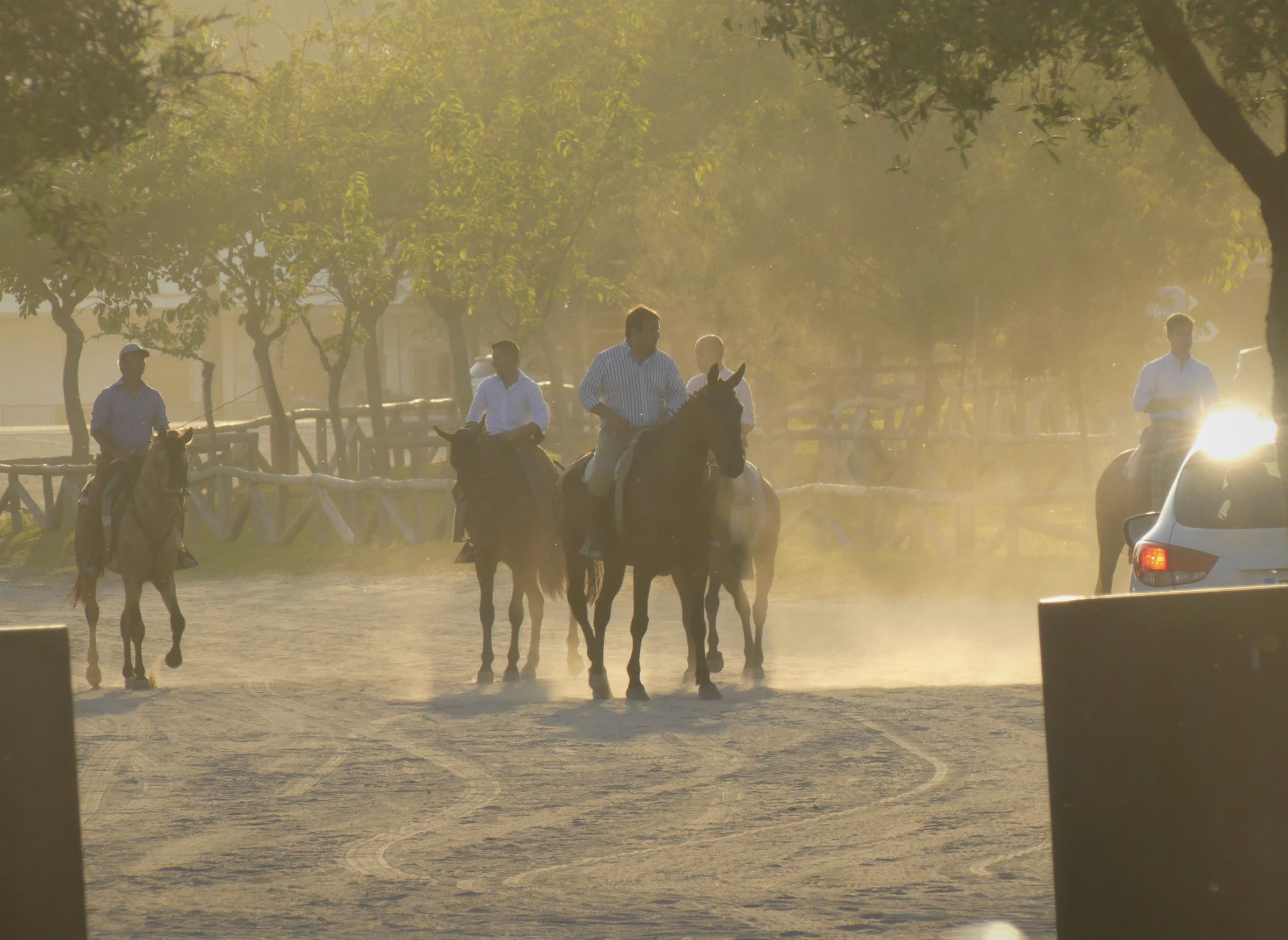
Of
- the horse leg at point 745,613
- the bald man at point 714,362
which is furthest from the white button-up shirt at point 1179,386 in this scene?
the horse leg at point 745,613

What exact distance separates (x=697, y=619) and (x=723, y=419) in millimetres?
1481

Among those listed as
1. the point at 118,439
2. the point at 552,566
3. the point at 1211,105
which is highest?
the point at 1211,105

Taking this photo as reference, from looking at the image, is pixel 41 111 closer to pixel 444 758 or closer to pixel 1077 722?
pixel 444 758

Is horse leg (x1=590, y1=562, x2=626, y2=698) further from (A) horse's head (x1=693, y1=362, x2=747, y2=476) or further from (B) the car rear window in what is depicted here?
(B) the car rear window

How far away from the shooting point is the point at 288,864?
716cm

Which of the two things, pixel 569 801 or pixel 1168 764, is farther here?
pixel 569 801

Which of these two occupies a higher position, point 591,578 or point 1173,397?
point 1173,397

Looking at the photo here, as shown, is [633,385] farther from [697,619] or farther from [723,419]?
[697,619]

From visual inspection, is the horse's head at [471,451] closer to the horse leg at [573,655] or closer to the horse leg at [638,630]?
the horse leg at [573,655]

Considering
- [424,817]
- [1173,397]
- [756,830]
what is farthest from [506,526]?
[756,830]

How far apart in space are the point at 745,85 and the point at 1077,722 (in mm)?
28146

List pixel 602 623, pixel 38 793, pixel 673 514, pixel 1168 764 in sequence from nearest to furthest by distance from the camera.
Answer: pixel 38 793 < pixel 1168 764 < pixel 673 514 < pixel 602 623

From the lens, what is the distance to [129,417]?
14.2 metres

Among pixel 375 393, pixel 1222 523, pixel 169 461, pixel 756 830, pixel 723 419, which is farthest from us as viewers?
pixel 375 393
